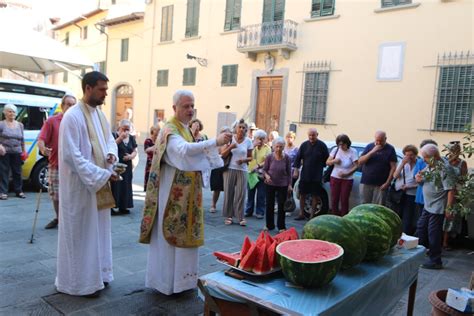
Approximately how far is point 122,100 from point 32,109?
1633 cm

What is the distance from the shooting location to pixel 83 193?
3.37 meters

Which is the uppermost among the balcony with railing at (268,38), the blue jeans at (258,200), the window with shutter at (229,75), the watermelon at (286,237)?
the balcony with railing at (268,38)

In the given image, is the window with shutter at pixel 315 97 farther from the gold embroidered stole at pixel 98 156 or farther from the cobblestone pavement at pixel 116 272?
the gold embroidered stole at pixel 98 156

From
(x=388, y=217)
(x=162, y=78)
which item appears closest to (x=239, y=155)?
(x=388, y=217)

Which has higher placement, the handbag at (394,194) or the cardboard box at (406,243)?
the cardboard box at (406,243)

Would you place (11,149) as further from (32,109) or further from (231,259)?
(231,259)

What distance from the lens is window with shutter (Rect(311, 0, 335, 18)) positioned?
1447 centimetres

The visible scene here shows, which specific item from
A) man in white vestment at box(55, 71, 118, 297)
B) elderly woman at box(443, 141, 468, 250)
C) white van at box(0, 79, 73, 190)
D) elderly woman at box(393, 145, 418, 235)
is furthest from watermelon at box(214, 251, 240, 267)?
white van at box(0, 79, 73, 190)

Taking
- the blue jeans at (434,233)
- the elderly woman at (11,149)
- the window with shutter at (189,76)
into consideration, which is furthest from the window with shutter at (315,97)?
the elderly woman at (11,149)

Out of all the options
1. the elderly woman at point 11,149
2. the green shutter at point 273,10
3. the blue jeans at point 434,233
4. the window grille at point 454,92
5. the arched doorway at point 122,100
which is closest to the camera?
the blue jeans at point 434,233

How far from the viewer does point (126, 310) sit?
130 inches

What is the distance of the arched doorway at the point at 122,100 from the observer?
2361 cm

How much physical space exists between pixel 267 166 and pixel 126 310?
3.70 m

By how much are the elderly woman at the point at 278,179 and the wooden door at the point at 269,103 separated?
991cm
